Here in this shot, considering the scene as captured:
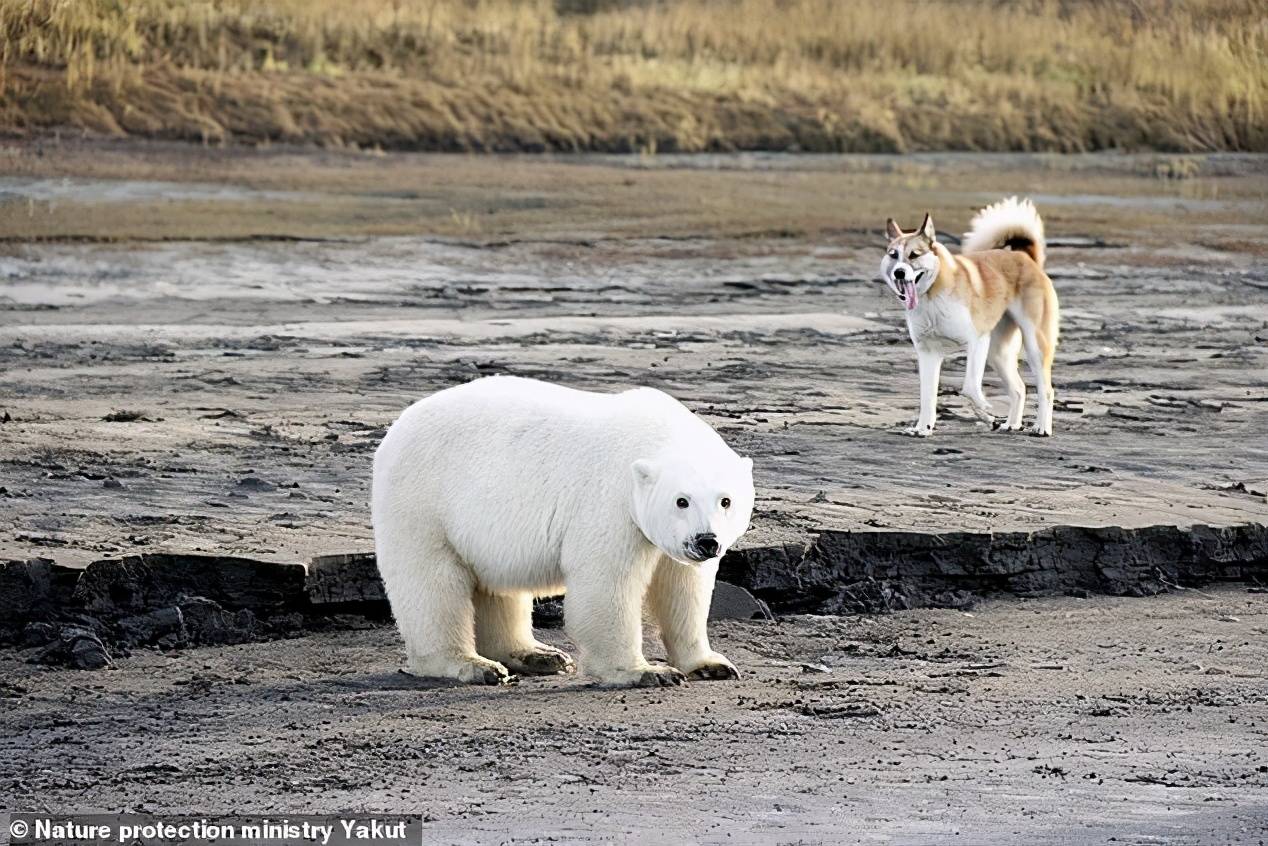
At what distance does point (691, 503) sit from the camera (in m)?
6.19

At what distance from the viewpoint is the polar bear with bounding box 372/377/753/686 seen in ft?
21.4

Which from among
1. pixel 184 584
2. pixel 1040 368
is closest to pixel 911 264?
pixel 1040 368

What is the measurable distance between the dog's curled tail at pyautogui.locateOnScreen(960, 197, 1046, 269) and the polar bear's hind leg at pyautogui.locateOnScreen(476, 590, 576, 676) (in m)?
5.84

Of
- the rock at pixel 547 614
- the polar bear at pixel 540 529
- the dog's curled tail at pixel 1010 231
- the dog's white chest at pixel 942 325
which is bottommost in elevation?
the rock at pixel 547 614

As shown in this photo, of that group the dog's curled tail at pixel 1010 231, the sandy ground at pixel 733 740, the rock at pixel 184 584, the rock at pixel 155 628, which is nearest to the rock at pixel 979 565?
the sandy ground at pixel 733 740

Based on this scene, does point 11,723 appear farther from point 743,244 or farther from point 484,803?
point 743,244

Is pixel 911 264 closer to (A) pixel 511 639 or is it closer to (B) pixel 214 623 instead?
(A) pixel 511 639

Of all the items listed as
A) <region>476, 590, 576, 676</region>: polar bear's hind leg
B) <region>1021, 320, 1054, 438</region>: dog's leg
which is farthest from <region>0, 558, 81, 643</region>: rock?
<region>1021, 320, 1054, 438</region>: dog's leg

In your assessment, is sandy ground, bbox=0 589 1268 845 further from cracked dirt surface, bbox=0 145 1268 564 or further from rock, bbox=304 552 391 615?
cracked dirt surface, bbox=0 145 1268 564

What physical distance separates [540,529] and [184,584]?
61.7 inches

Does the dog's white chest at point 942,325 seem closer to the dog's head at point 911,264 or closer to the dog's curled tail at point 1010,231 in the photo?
the dog's head at point 911,264

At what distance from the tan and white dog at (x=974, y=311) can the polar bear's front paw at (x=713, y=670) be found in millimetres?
4615

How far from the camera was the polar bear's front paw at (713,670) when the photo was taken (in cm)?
676

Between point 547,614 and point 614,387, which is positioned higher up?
point 614,387
